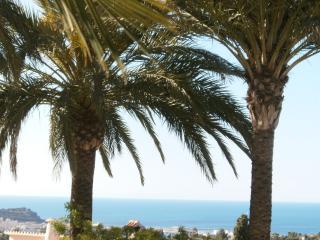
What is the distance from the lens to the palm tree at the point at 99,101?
934 cm

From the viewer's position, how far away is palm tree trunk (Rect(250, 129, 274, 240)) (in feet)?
28.2

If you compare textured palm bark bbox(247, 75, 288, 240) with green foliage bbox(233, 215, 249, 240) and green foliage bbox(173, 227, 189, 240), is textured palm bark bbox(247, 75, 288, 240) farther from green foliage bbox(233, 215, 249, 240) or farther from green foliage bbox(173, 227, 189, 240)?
green foliage bbox(233, 215, 249, 240)

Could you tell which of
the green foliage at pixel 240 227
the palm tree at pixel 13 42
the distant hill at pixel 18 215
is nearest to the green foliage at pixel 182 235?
the palm tree at pixel 13 42

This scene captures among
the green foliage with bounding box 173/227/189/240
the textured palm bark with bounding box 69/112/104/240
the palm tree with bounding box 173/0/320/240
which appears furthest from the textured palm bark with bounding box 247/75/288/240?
the textured palm bark with bounding box 69/112/104/240

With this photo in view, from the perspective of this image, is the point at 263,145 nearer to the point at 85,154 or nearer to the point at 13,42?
the point at 85,154

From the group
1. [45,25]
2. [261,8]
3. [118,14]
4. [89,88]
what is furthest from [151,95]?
[118,14]

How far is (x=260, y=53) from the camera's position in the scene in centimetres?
890

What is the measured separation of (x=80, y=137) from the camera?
36.1 ft

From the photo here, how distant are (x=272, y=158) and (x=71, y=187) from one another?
4297 millimetres

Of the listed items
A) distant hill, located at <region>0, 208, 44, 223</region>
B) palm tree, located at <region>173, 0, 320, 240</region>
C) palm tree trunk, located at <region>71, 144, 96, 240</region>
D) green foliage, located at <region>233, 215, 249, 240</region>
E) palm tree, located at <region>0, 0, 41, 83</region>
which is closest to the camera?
palm tree, located at <region>0, 0, 41, 83</region>

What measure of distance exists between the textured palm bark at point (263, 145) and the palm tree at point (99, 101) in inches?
33.3

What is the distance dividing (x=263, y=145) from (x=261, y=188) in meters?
0.66

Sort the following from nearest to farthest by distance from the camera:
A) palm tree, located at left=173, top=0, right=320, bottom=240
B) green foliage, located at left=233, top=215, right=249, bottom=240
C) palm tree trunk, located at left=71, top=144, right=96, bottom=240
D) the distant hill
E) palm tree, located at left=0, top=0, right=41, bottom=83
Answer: palm tree, located at left=0, top=0, right=41, bottom=83 → palm tree, located at left=173, top=0, right=320, bottom=240 → palm tree trunk, located at left=71, top=144, right=96, bottom=240 → green foliage, located at left=233, top=215, right=249, bottom=240 → the distant hill

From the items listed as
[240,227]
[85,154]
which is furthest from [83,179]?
[240,227]
